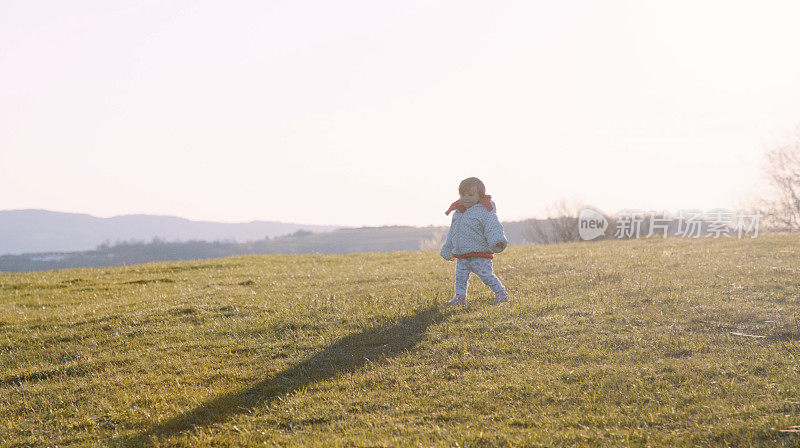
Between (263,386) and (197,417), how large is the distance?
112 cm

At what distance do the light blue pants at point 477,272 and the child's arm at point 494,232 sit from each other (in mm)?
387

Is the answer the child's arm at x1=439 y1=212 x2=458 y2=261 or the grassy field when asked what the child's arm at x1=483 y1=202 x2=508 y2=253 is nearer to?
the child's arm at x1=439 y1=212 x2=458 y2=261

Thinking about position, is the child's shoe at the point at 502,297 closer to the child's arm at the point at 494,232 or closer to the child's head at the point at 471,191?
the child's arm at the point at 494,232

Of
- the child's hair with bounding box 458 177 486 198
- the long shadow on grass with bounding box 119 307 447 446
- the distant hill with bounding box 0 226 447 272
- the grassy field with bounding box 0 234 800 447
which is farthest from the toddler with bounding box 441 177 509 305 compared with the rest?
the distant hill with bounding box 0 226 447 272

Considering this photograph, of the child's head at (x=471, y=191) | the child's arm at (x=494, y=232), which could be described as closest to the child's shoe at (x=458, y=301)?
the child's arm at (x=494, y=232)

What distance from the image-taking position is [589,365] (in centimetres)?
827

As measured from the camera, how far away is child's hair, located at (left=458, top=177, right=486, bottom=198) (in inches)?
461

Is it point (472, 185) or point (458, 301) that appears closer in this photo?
point (472, 185)

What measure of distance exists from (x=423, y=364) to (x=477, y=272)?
11.7ft

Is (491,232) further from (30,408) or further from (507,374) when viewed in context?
(30,408)

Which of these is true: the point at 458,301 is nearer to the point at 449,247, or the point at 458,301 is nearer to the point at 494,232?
the point at 449,247

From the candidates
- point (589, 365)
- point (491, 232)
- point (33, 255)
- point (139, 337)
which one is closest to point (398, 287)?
point (491, 232)

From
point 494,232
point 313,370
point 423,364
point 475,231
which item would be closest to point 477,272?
point 475,231

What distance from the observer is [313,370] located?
885 centimetres
